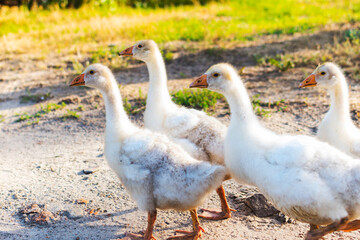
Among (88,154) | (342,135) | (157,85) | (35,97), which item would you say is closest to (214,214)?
(342,135)

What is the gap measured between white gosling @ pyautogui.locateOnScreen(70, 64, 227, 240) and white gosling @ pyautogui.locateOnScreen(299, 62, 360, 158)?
1398 mm

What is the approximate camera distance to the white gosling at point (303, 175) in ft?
11.5

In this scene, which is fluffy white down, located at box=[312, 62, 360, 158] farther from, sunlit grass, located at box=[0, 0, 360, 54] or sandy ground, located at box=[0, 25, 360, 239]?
sunlit grass, located at box=[0, 0, 360, 54]

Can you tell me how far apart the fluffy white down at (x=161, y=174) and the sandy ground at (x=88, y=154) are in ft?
2.10

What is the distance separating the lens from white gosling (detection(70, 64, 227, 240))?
393 centimetres

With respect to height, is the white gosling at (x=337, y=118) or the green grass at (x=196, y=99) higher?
the white gosling at (x=337, y=118)

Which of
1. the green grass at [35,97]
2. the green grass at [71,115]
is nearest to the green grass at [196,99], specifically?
the green grass at [71,115]

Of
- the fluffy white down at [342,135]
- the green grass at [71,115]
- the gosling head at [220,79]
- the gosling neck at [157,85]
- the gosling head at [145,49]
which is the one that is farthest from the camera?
the green grass at [71,115]

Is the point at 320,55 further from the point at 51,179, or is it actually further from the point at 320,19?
the point at 51,179

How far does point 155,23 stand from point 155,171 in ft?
31.0

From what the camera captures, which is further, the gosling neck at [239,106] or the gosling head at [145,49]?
the gosling head at [145,49]

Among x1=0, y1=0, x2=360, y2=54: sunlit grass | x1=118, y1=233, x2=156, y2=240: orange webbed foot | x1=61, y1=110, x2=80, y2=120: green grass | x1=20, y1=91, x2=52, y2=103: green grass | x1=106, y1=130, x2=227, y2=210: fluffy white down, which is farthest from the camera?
x1=0, y1=0, x2=360, y2=54: sunlit grass

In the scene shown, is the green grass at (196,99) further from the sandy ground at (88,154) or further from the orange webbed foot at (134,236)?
the orange webbed foot at (134,236)

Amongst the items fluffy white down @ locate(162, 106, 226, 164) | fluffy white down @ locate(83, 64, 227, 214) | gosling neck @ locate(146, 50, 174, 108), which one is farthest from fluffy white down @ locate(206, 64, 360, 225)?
gosling neck @ locate(146, 50, 174, 108)
